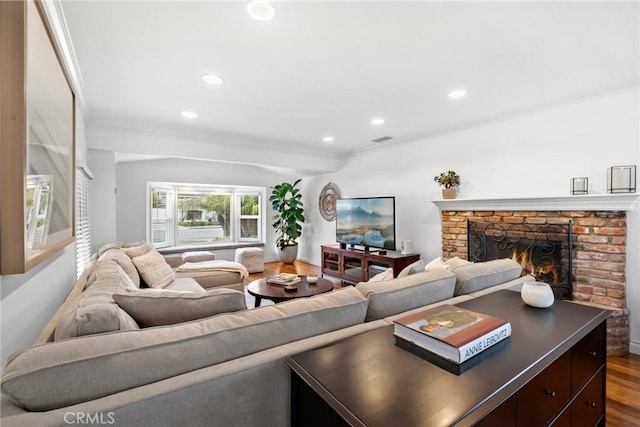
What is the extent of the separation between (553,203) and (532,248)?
54 centimetres

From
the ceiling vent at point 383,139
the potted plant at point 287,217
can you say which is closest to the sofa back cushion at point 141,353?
the ceiling vent at point 383,139

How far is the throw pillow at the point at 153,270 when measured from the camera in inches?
116

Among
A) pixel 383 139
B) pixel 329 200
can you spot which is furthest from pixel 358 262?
pixel 383 139

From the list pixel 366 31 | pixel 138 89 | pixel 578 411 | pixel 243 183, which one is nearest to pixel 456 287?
pixel 578 411

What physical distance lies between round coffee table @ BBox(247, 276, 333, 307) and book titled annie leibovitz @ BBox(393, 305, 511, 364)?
5.80 feet

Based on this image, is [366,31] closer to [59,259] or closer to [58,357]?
[58,357]

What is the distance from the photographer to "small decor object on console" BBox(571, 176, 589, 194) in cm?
283

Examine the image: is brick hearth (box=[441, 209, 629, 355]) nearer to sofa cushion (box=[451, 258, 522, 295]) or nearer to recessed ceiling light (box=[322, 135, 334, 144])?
sofa cushion (box=[451, 258, 522, 295])

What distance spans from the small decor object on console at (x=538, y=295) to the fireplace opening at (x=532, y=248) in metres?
1.84

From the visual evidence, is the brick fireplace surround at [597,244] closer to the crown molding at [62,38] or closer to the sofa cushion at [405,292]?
the sofa cushion at [405,292]

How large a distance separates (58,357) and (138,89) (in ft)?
8.36

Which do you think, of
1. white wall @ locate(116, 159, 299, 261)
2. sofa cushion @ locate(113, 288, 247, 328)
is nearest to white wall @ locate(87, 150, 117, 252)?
white wall @ locate(116, 159, 299, 261)

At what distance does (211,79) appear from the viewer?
245 cm

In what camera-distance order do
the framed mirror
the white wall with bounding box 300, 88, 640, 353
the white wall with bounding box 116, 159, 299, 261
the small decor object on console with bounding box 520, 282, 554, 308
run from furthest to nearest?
the white wall with bounding box 116, 159, 299, 261, the white wall with bounding box 300, 88, 640, 353, the small decor object on console with bounding box 520, 282, 554, 308, the framed mirror
